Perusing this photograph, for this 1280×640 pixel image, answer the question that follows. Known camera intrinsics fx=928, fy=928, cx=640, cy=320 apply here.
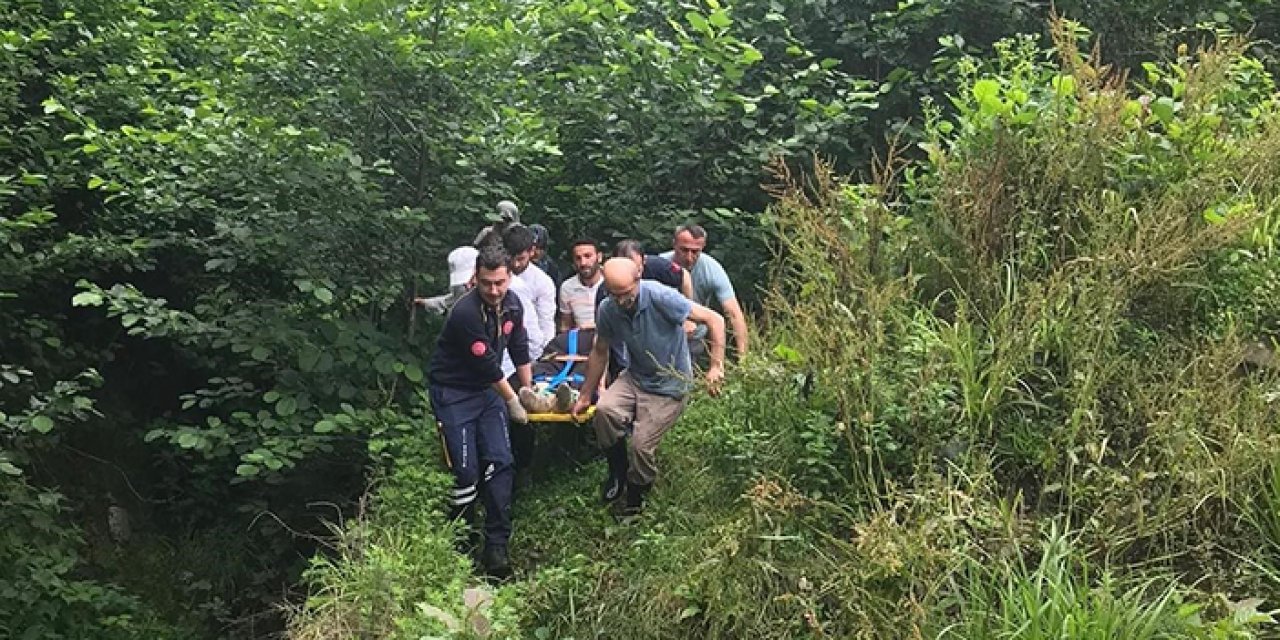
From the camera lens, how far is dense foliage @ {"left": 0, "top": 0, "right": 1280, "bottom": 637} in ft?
11.4

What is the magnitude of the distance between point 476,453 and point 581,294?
73.4 inches

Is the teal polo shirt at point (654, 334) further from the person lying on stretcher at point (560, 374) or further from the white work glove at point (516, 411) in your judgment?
the white work glove at point (516, 411)

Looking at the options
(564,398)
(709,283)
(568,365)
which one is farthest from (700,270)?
(564,398)

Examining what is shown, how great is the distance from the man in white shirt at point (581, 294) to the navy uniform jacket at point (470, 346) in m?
1.42

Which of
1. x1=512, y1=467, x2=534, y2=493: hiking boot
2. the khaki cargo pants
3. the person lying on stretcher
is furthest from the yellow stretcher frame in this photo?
x1=512, y1=467, x2=534, y2=493: hiking boot

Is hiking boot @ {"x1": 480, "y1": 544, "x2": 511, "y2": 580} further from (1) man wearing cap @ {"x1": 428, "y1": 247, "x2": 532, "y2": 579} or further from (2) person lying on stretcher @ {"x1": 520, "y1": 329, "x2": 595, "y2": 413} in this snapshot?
(2) person lying on stretcher @ {"x1": 520, "y1": 329, "x2": 595, "y2": 413}

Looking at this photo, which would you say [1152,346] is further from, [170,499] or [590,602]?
[170,499]

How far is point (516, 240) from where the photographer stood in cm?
573

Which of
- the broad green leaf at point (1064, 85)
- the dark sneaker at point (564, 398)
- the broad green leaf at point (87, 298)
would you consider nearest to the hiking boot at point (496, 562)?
the dark sneaker at point (564, 398)

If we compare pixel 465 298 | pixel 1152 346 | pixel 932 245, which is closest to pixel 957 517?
pixel 1152 346

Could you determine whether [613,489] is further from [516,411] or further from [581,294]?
[581,294]

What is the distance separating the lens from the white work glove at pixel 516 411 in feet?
16.0

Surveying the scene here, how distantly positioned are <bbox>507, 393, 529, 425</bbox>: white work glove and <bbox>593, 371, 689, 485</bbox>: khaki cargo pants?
389mm

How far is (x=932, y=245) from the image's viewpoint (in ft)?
15.0
